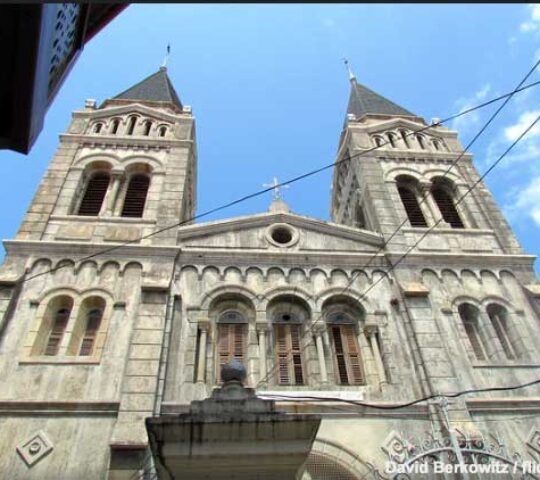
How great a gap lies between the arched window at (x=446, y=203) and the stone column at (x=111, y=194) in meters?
12.8

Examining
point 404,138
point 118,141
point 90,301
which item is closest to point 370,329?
point 90,301

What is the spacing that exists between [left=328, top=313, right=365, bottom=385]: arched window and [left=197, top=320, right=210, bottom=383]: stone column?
3.64 meters

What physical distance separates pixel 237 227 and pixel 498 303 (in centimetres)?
879

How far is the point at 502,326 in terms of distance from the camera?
1316 cm

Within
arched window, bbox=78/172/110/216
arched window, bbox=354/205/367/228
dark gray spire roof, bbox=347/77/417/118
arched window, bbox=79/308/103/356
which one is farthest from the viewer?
dark gray spire roof, bbox=347/77/417/118

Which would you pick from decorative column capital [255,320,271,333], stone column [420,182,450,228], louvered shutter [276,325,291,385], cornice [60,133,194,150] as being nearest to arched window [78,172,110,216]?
cornice [60,133,194,150]

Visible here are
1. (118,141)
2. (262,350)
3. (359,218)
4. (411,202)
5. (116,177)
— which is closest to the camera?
(262,350)

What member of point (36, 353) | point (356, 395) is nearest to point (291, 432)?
point (356, 395)

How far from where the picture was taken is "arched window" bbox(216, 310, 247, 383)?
39.3 ft

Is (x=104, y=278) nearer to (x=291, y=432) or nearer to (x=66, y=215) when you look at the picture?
(x=66, y=215)

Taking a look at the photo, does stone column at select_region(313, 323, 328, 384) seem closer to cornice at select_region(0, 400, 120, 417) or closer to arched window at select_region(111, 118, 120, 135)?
cornice at select_region(0, 400, 120, 417)

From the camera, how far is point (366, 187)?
17391mm

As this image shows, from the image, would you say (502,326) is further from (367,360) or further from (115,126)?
(115,126)

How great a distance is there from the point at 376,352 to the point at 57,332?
888 cm
